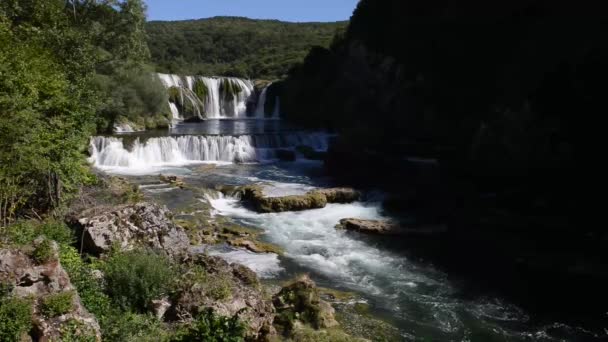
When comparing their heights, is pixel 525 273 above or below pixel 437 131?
below

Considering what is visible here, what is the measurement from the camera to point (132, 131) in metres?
37.8

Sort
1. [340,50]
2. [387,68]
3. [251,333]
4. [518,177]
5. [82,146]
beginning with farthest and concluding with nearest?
[340,50]
[387,68]
[518,177]
[82,146]
[251,333]

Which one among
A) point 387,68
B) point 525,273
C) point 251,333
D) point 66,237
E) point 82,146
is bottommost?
point 525,273

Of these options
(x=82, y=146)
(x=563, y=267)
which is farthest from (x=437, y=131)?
(x=82, y=146)

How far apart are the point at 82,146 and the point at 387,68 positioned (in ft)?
106

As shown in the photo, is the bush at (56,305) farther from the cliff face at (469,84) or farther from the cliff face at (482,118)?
the cliff face at (469,84)

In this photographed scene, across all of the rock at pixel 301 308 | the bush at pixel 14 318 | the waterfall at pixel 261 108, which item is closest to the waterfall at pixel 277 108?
the waterfall at pixel 261 108

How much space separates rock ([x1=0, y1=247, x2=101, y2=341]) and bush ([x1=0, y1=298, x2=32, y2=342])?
13 centimetres

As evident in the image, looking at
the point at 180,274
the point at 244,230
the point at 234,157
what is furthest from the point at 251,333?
the point at 234,157

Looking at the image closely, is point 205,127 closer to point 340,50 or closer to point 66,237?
point 340,50

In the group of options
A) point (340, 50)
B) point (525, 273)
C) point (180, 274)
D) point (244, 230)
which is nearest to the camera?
point (180, 274)

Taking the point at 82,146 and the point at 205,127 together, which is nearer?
the point at 82,146

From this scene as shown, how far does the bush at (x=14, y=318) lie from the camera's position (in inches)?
248

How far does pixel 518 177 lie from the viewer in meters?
23.9
